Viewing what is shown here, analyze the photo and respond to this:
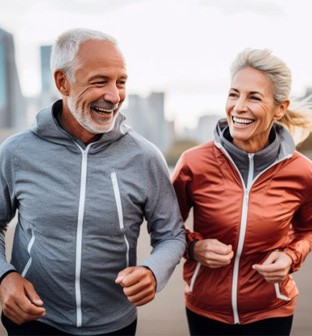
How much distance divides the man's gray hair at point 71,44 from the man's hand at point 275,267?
69cm

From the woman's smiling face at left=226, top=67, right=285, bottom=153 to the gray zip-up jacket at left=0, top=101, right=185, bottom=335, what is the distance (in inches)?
9.5

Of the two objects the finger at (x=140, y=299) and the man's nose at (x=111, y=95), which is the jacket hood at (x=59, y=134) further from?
the finger at (x=140, y=299)

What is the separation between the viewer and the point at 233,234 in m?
1.37

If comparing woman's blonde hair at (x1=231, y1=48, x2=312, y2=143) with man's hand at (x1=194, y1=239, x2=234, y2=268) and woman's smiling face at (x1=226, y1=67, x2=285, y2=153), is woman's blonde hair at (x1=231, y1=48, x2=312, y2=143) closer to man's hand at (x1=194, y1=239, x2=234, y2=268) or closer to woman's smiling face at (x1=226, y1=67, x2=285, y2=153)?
woman's smiling face at (x1=226, y1=67, x2=285, y2=153)

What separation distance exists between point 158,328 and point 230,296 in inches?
45.9

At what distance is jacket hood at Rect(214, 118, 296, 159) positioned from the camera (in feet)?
4.61

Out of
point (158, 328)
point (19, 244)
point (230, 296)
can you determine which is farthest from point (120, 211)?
point (158, 328)

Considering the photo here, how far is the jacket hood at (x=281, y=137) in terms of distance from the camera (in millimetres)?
1405

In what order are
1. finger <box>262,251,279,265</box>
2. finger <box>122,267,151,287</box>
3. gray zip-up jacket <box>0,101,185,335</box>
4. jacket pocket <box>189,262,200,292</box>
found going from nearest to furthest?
finger <box>122,267,151,287</box>, gray zip-up jacket <box>0,101,185,335</box>, finger <box>262,251,279,265</box>, jacket pocket <box>189,262,200,292</box>

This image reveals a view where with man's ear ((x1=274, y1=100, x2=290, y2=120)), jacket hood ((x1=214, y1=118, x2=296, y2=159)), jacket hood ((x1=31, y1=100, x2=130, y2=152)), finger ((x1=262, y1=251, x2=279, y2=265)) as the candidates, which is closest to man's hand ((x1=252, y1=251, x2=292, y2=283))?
finger ((x1=262, y1=251, x2=279, y2=265))

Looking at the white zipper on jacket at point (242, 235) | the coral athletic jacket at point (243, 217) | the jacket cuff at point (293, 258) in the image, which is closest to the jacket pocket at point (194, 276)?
the coral athletic jacket at point (243, 217)

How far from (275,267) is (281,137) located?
388mm

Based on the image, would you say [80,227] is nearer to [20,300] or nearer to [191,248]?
[20,300]

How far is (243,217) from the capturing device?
1.36 meters
